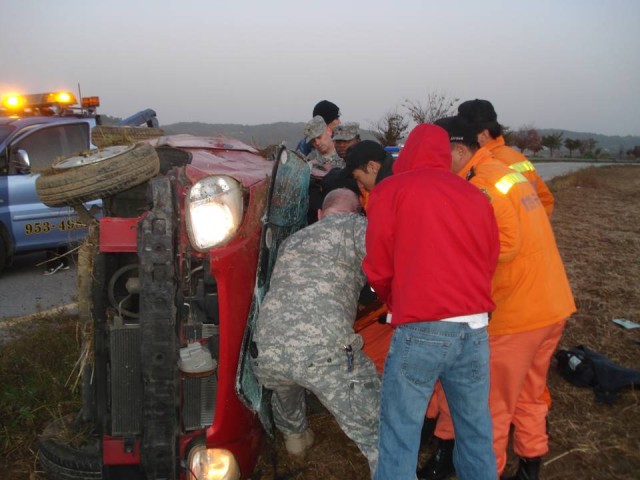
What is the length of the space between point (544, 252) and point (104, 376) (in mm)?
2151

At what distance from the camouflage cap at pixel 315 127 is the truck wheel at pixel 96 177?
121 inches

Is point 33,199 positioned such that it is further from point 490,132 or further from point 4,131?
point 490,132

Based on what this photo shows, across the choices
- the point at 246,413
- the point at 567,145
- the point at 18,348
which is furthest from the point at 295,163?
the point at 567,145

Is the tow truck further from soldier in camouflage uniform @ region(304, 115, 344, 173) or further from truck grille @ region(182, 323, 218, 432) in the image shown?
truck grille @ region(182, 323, 218, 432)

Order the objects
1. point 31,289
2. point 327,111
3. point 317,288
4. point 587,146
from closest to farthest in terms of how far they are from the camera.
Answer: point 317,288
point 327,111
point 31,289
point 587,146

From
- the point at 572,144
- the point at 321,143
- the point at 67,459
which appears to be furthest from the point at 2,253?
the point at 572,144

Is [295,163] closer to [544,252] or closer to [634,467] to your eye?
[544,252]

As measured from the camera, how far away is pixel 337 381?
2.58 meters

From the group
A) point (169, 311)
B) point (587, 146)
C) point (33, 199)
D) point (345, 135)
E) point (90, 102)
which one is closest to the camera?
point (169, 311)

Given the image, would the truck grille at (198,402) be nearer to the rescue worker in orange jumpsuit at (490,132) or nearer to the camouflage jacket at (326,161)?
the rescue worker in orange jumpsuit at (490,132)

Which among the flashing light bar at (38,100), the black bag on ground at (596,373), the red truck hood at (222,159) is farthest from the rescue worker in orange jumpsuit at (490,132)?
the flashing light bar at (38,100)

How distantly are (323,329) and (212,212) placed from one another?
2.35 ft

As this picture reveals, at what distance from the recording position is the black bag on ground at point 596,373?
3.90 m

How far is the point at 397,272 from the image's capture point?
241 centimetres
